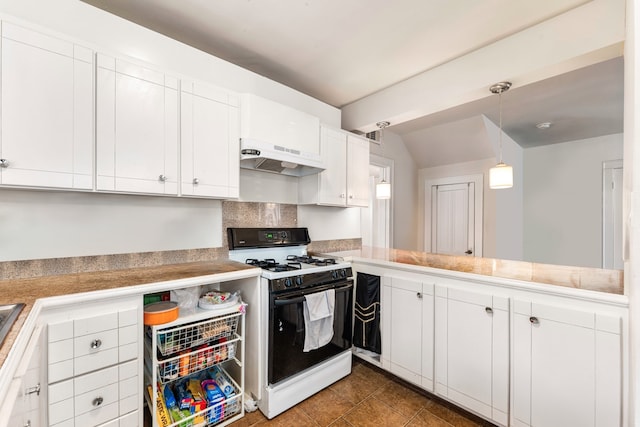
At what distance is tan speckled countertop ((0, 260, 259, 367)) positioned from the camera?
118cm

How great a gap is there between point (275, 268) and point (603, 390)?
190 cm

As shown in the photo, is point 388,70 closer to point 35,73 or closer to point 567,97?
point 567,97

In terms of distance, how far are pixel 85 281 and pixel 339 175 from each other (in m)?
2.02

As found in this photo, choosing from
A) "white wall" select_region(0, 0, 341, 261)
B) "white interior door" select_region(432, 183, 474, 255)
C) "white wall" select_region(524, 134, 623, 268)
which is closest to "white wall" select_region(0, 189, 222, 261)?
"white wall" select_region(0, 0, 341, 261)

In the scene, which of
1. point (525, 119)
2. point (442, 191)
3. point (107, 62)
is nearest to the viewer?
point (107, 62)

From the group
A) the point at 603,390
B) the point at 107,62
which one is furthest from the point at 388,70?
the point at 603,390

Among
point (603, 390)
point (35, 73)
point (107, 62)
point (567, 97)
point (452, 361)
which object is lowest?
point (452, 361)

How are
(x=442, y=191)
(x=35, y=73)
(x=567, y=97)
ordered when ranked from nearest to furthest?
(x=35, y=73), (x=567, y=97), (x=442, y=191)

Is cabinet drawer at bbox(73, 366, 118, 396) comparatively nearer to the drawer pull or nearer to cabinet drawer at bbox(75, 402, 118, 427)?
cabinet drawer at bbox(75, 402, 118, 427)

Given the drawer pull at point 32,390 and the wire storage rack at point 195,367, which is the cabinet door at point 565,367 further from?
the drawer pull at point 32,390

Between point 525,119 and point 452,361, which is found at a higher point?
point 525,119

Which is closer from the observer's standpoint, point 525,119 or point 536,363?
point 536,363

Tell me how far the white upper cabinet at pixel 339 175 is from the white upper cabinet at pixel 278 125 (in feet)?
0.64

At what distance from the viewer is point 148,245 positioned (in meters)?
1.92
